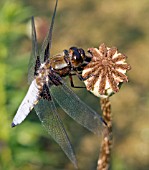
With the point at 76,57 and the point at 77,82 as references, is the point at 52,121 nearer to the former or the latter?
the point at 76,57

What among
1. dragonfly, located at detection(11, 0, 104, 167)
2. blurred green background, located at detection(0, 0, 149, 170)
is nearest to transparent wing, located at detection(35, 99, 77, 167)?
dragonfly, located at detection(11, 0, 104, 167)

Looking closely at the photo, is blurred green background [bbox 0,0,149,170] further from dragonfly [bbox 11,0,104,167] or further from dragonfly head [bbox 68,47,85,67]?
dragonfly head [bbox 68,47,85,67]

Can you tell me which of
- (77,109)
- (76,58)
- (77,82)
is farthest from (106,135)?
(77,82)

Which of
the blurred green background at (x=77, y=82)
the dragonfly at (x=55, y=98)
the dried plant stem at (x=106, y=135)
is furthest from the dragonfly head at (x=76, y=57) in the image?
the blurred green background at (x=77, y=82)

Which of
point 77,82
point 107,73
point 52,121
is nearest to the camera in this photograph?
point 107,73

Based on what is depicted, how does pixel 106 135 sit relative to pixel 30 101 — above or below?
below

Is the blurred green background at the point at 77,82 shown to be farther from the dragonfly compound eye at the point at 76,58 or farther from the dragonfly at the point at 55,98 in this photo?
the dragonfly compound eye at the point at 76,58

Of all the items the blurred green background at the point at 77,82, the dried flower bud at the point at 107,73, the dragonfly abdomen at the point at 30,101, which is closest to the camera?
the dried flower bud at the point at 107,73
